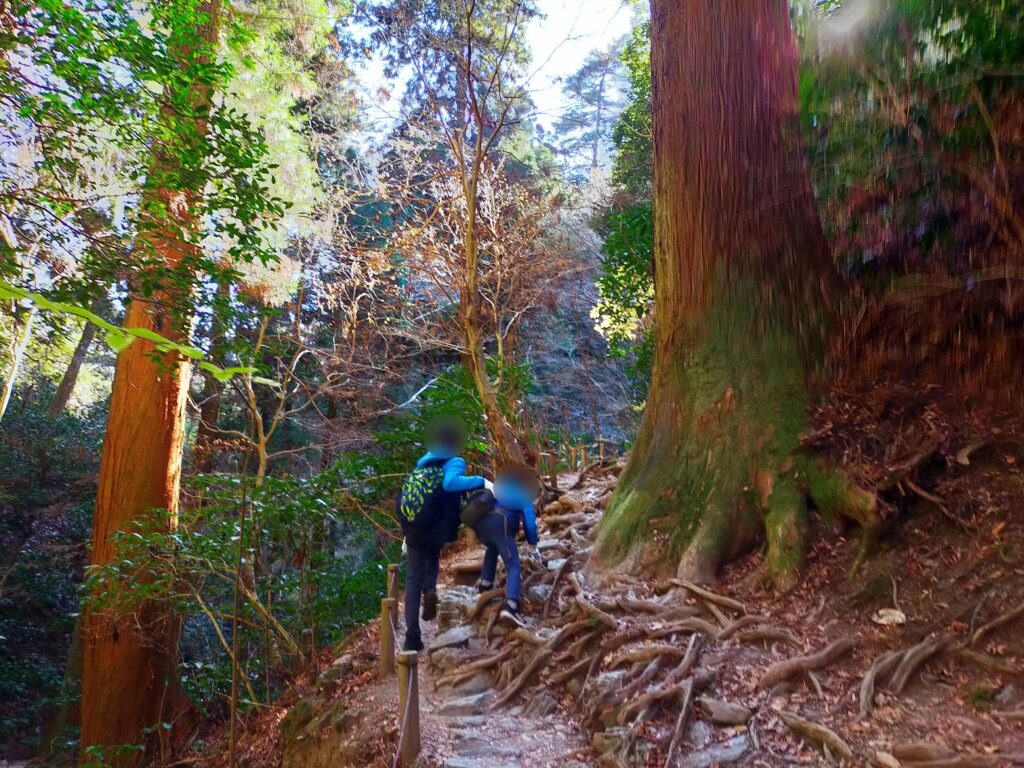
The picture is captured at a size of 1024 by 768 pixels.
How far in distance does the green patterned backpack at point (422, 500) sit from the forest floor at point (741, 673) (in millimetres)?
1141

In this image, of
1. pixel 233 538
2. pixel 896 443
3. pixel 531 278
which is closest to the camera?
pixel 896 443

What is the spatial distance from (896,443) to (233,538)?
20.7ft

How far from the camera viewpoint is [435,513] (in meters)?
5.30

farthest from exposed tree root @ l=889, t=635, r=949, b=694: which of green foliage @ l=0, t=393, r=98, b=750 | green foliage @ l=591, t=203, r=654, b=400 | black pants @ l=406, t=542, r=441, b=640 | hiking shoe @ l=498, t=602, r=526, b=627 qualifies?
green foliage @ l=0, t=393, r=98, b=750

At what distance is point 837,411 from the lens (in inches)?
203

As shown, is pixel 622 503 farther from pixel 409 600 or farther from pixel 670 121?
pixel 670 121

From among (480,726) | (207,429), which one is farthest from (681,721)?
(207,429)

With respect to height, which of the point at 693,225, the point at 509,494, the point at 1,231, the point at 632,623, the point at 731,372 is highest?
the point at 693,225

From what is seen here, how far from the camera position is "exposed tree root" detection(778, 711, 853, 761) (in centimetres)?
313

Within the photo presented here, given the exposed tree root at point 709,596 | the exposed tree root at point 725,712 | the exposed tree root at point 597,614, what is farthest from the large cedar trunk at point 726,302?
the exposed tree root at point 725,712

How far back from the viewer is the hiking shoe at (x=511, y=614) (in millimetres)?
5496

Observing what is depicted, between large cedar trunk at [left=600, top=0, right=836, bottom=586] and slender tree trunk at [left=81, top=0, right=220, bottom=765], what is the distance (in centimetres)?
562

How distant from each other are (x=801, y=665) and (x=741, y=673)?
373 millimetres

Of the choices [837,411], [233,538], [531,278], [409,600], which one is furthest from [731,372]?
[531,278]
